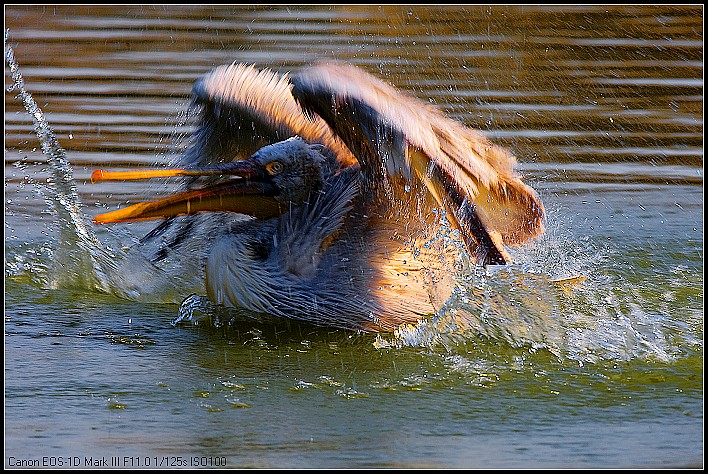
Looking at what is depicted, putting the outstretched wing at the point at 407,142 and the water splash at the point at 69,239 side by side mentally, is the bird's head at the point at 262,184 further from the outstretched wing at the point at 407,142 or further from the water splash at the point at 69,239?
the water splash at the point at 69,239

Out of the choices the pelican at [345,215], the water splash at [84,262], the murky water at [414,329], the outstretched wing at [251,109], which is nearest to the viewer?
the murky water at [414,329]

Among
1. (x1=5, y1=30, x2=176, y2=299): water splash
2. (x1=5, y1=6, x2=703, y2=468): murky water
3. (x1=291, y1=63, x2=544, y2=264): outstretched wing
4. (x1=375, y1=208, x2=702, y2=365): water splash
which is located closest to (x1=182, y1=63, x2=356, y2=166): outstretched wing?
(x1=5, y1=6, x2=703, y2=468): murky water

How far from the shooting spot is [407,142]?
4645mm

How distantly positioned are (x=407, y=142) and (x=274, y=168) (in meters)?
0.75

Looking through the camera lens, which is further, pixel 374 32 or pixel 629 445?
pixel 374 32

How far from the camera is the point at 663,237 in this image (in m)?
6.45

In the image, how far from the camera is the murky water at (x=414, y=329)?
3770mm

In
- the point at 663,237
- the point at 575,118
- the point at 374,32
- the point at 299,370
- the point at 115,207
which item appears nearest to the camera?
the point at 299,370

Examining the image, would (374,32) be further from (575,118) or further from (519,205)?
(519,205)

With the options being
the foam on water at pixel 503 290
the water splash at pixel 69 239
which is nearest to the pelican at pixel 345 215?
the foam on water at pixel 503 290

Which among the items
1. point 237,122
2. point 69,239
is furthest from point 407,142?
point 69,239

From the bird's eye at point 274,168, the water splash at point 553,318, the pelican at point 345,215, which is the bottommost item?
the water splash at point 553,318

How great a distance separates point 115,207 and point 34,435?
326cm

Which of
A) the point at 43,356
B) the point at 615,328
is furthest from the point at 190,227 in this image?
the point at 615,328
